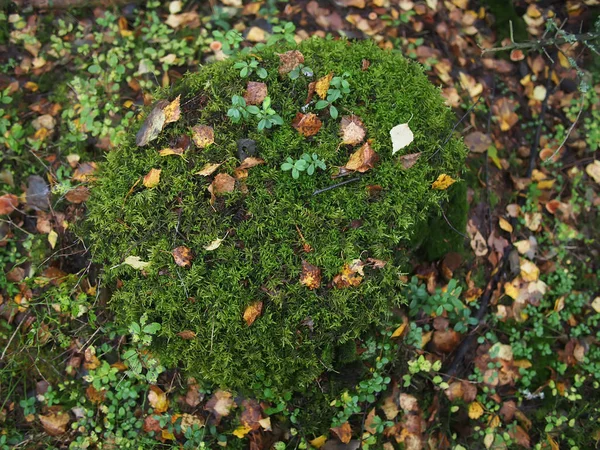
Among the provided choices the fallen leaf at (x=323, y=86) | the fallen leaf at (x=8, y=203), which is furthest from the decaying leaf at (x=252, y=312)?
the fallen leaf at (x=8, y=203)

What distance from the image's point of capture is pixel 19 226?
298cm

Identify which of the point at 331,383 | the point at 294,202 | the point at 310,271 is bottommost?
the point at 331,383

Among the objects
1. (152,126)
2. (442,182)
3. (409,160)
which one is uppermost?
(152,126)

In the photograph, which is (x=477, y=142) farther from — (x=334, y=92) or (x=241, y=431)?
(x=241, y=431)

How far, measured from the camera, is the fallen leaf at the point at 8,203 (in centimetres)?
298

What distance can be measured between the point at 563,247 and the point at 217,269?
2.39m

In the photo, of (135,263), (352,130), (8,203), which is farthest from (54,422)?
(352,130)

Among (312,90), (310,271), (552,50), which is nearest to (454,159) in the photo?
(312,90)

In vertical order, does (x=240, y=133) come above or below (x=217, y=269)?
above

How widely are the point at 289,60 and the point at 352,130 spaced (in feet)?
1.68

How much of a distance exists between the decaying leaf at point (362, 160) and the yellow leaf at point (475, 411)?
1.57 m

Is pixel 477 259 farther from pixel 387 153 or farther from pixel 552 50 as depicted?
pixel 552 50

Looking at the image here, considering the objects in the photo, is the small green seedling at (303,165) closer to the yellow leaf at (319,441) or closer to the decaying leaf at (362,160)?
the decaying leaf at (362,160)

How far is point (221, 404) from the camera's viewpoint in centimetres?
262
